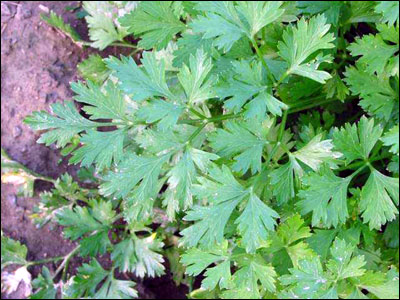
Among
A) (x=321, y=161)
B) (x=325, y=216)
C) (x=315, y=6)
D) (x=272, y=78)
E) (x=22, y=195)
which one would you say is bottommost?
(x=22, y=195)

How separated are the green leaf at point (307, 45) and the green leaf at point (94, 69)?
1.15 metres

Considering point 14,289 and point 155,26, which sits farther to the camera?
point 14,289

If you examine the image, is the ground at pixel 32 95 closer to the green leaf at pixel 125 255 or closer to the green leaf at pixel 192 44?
the green leaf at pixel 125 255

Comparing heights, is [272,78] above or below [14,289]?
above

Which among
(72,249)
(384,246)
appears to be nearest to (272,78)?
(384,246)

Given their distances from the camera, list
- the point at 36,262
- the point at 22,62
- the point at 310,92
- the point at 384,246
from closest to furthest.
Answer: the point at 310,92 < the point at 384,246 < the point at 36,262 < the point at 22,62

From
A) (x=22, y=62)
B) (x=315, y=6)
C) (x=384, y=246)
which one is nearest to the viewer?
(x=315, y=6)

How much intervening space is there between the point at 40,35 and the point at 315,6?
1.64 meters

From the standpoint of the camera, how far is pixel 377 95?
1593mm

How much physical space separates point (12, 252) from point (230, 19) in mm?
1741

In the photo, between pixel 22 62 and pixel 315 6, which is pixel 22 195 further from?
pixel 315 6

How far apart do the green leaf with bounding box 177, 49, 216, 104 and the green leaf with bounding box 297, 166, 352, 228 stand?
0.41 meters

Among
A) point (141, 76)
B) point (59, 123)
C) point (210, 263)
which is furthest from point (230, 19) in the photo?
point (210, 263)

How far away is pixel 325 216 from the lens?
4.89 feet
